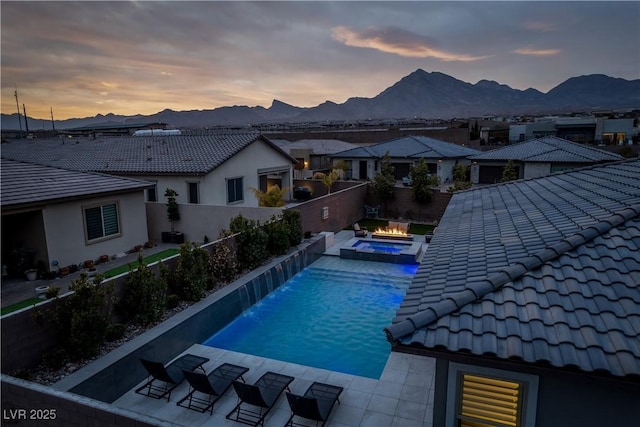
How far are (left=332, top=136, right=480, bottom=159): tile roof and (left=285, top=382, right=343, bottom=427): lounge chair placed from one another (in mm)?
31075

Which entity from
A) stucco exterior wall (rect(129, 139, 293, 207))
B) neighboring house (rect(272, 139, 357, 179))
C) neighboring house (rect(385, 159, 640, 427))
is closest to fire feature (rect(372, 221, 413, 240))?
stucco exterior wall (rect(129, 139, 293, 207))

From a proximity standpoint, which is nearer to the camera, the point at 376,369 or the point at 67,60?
the point at 376,369

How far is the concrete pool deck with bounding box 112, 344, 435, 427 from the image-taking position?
7.00 m

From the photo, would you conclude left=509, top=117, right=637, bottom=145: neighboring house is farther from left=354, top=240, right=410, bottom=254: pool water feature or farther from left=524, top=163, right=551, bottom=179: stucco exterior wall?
left=354, top=240, right=410, bottom=254: pool water feature

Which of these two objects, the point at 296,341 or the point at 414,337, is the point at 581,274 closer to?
the point at 414,337

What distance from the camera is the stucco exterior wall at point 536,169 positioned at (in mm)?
29844

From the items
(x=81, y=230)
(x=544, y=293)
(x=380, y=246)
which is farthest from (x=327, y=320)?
(x=81, y=230)

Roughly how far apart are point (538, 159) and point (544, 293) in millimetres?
29762

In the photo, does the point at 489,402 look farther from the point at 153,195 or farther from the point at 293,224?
the point at 153,195

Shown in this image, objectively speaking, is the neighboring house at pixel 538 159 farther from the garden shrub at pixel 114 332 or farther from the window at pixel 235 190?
the garden shrub at pixel 114 332

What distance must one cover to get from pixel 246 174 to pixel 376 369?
1651 centimetres

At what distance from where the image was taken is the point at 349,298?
45.7ft

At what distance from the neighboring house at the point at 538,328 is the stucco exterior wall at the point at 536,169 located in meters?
26.9

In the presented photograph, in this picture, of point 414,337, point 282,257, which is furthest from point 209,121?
point 414,337
